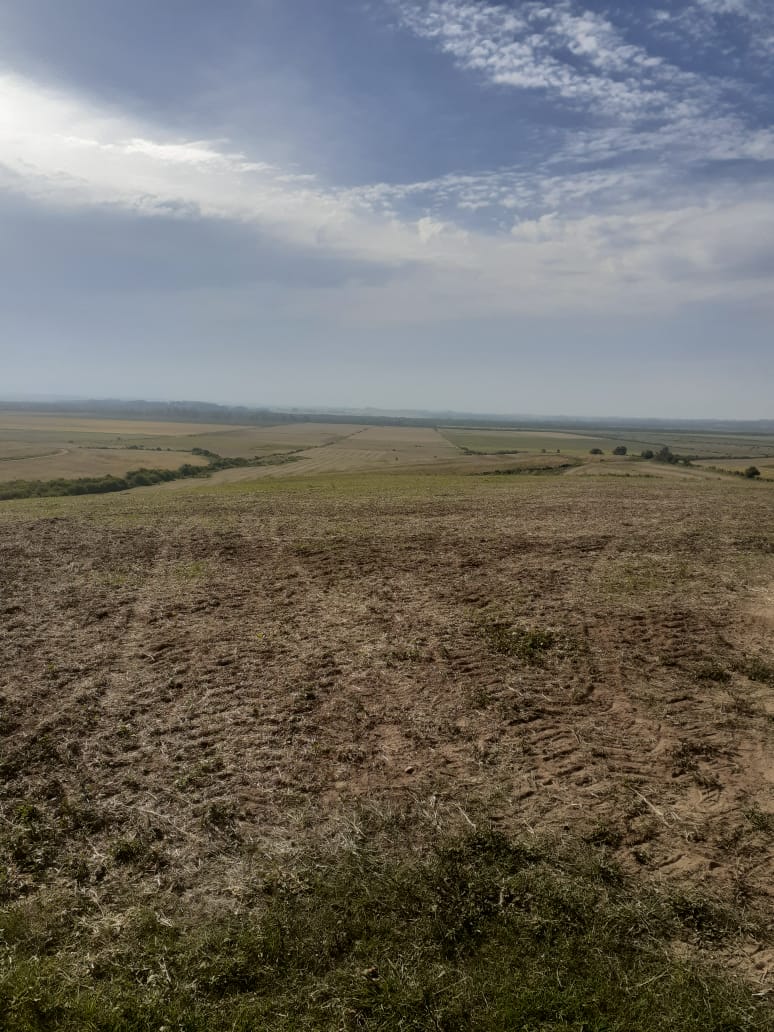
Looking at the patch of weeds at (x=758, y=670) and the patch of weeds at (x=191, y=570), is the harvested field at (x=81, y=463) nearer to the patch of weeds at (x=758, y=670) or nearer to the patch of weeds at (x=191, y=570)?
the patch of weeds at (x=191, y=570)

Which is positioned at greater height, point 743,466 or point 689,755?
point 743,466

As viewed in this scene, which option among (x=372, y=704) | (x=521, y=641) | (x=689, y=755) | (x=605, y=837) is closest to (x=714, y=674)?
(x=689, y=755)

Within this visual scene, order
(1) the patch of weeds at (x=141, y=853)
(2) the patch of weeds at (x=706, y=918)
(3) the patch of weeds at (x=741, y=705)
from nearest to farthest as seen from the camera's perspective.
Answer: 1. (2) the patch of weeds at (x=706, y=918)
2. (1) the patch of weeds at (x=141, y=853)
3. (3) the patch of weeds at (x=741, y=705)

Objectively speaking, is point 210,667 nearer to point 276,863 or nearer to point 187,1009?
point 276,863

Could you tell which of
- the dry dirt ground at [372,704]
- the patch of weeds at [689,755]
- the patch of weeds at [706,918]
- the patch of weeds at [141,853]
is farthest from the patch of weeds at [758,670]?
the patch of weeds at [141,853]

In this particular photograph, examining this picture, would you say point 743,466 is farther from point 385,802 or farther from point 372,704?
point 385,802

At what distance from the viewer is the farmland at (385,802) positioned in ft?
15.8

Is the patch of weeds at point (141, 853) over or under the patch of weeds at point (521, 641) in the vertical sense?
under

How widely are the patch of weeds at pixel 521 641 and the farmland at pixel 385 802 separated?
58 millimetres

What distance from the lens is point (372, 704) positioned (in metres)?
9.41

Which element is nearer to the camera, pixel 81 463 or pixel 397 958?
pixel 397 958

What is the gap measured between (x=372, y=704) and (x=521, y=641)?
12.2ft

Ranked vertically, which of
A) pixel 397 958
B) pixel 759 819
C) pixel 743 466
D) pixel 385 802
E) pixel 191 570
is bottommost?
pixel 397 958

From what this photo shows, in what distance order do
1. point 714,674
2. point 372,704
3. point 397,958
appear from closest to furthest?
1. point 397,958
2. point 372,704
3. point 714,674
